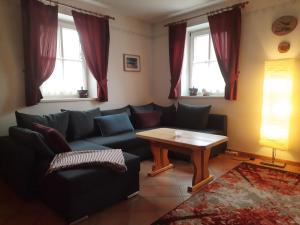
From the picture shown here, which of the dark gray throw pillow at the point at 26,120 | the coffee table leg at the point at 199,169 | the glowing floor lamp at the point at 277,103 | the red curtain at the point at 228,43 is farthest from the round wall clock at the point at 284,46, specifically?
Result: the dark gray throw pillow at the point at 26,120

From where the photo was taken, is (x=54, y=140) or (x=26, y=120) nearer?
(x=54, y=140)

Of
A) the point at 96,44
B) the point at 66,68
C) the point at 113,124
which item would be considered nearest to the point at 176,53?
the point at 96,44

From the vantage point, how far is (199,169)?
2.51m

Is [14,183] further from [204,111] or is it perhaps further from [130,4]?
[130,4]

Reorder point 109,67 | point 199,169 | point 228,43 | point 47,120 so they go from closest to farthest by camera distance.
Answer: point 199,169
point 47,120
point 228,43
point 109,67

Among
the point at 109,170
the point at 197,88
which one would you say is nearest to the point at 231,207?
the point at 109,170

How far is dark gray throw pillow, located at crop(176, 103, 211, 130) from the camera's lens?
12.1ft

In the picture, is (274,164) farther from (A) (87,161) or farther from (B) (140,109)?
(A) (87,161)

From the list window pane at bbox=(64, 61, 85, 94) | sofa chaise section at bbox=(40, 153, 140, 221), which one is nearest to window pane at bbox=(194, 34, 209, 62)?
window pane at bbox=(64, 61, 85, 94)

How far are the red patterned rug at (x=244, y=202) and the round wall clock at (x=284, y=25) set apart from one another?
1.94m

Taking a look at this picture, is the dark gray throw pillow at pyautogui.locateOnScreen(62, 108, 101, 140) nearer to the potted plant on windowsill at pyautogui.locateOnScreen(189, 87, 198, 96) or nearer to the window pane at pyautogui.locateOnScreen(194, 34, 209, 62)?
the potted plant on windowsill at pyautogui.locateOnScreen(189, 87, 198, 96)

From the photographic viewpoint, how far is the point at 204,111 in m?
3.72

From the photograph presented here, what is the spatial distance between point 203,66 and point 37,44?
286cm

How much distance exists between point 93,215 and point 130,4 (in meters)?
3.27
